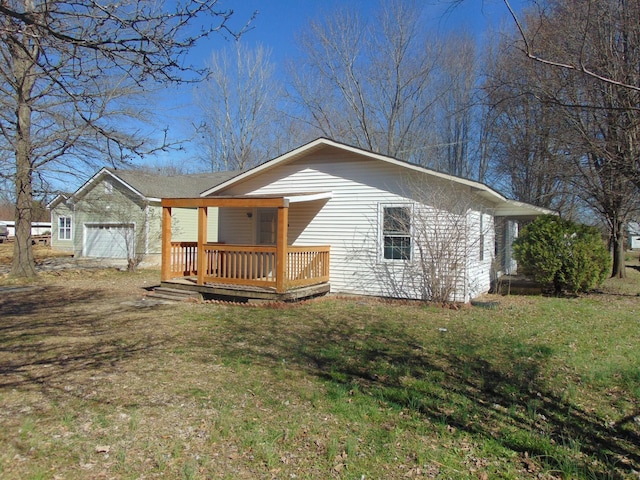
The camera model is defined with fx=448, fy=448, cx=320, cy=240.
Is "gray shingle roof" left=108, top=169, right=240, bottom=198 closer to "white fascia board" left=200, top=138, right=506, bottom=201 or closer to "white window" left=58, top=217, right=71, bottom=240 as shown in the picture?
"white window" left=58, top=217, right=71, bottom=240

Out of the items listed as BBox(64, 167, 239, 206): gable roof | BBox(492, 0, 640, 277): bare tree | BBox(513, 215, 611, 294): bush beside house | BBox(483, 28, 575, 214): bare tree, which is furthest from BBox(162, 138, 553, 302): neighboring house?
BBox(64, 167, 239, 206): gable roof

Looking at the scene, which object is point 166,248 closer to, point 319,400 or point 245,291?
point 245,291

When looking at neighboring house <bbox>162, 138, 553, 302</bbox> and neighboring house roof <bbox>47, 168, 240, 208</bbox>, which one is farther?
neighboring house roof <bbox>47, 168, 240, 208</bbox>

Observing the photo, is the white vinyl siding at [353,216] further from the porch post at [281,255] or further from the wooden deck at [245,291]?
the porch post at [281,255]

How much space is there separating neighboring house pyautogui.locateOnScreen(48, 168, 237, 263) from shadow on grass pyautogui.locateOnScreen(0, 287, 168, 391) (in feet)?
31.4

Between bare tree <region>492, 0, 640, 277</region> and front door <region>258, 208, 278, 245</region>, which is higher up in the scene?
bare tree <region>492, 0, 640, 277</region>

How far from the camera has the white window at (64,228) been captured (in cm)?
2656

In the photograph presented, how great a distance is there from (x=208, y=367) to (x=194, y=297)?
18.6 ft

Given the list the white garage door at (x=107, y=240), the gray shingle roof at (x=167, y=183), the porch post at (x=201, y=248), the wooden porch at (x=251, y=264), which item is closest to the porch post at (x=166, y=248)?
the wooden porch at (x=251, y=264)

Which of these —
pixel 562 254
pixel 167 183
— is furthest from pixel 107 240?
pixel 562 254

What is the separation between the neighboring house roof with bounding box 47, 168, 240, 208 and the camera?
67.7 ft

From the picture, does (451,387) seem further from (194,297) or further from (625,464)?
(194,297)

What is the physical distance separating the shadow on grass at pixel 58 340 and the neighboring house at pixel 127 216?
9578 millimetres

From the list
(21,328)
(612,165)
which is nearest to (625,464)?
(612,165)
